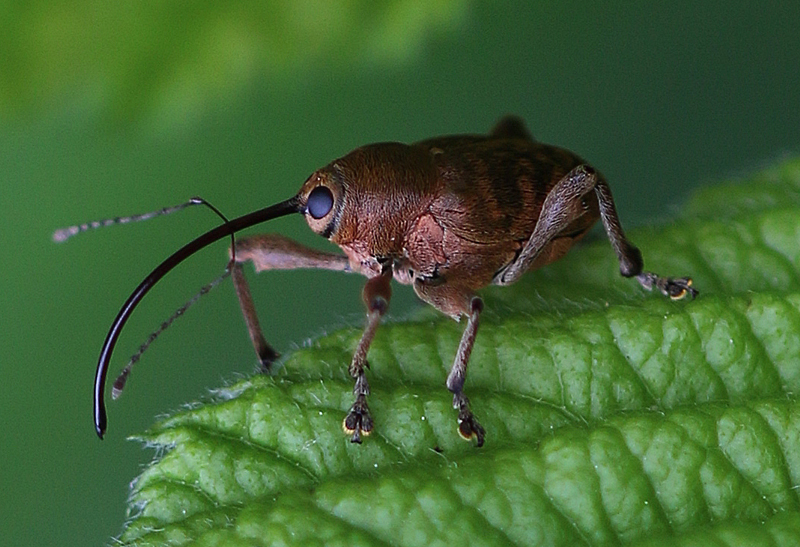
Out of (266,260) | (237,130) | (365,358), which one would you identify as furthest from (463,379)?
(237,130)

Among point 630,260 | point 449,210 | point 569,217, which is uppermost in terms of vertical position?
point 449,210

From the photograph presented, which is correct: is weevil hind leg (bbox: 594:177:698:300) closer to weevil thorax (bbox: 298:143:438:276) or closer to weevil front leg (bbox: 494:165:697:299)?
weevil front leg (bbox: 494:165:697:299)

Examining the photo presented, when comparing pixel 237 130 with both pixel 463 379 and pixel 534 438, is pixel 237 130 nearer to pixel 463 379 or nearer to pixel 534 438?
pixel 463 379

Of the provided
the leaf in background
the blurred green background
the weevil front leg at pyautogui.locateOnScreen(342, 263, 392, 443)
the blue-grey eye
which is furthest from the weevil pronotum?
the leaf in background

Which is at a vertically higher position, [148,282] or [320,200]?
[320,200]

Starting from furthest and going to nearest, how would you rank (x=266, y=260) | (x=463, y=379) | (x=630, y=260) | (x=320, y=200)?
(x=266, y=260) < (x=320, y=200) < (x=630, y=260) < (x=463, y=379)

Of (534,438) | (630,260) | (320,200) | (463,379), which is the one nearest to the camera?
(534,438)

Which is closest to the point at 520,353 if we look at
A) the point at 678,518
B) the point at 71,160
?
the point at 678,518

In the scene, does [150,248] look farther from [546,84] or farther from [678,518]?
[678,518]
